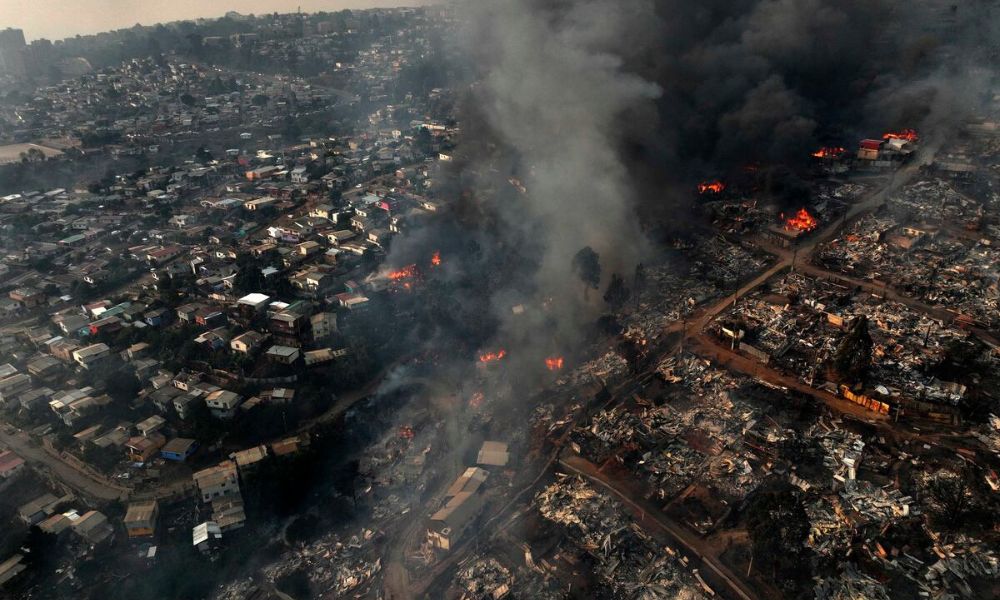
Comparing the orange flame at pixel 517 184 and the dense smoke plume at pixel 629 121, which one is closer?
the dense smoke plume at pixel 629 121

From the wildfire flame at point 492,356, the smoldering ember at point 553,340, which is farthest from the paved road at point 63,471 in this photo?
the wildfire flame at point 492,356

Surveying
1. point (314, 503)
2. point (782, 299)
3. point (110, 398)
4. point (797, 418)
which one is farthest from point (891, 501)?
point (110, 398)

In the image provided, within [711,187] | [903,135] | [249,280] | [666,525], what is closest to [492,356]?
[666,525]

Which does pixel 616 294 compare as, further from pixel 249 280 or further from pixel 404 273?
pixel 249 280

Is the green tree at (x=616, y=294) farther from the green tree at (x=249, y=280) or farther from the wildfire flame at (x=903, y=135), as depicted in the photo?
the wildfire flame at (x=903, y=135)

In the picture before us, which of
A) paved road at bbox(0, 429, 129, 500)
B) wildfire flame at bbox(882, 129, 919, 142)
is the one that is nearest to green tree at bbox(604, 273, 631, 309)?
paved road at bbox(0, 429, 129, 500)

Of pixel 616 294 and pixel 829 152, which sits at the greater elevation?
pixel 829 152
